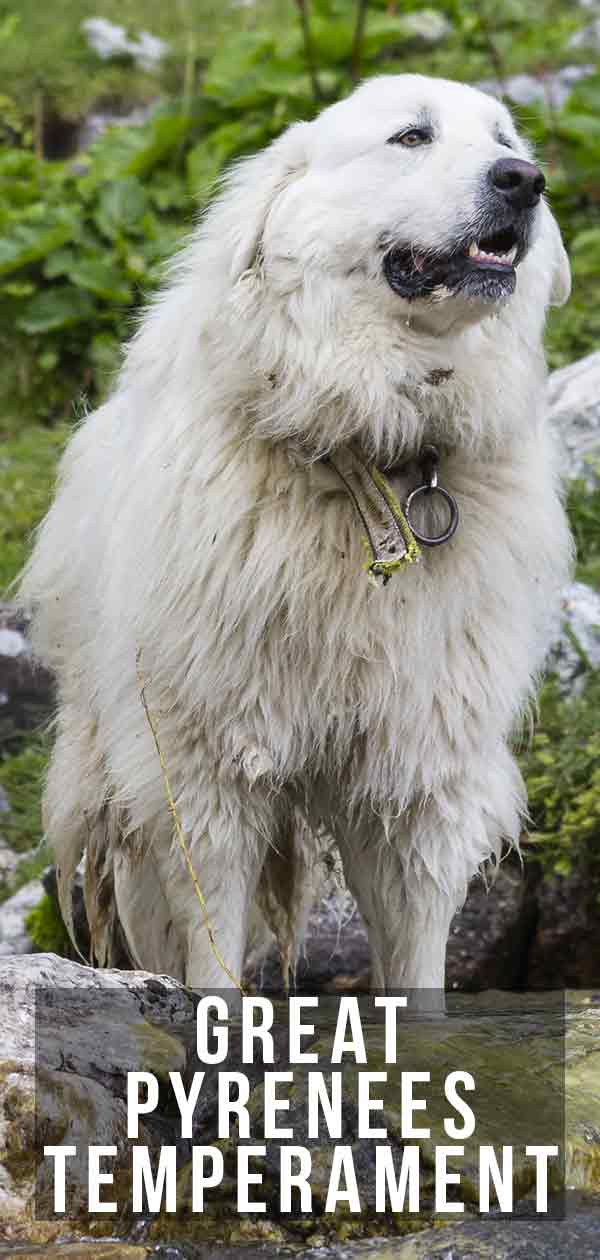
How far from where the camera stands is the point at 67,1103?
2.59m

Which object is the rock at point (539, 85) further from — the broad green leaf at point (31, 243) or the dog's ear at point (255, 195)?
the dog's ear at point (255, 195)

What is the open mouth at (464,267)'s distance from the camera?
321 centimetres

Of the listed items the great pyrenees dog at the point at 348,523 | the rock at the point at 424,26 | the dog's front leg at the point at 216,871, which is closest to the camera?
the great pyrenees dog at the point at 348,523

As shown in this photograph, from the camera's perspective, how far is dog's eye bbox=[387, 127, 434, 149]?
11.0ft

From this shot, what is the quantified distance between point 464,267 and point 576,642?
2.01 meters

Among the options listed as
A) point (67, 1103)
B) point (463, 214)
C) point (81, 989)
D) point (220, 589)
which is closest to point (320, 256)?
point (463, 214)

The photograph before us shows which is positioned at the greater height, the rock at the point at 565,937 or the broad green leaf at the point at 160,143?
the broad green leaf at the point at 160,143

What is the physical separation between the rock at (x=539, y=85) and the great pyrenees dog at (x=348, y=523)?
5174 millimetres

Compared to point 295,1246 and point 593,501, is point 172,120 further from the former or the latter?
point 295,1246

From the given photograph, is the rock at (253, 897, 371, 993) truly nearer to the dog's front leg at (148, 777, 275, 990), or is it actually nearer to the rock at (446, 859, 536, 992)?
the rock at (446, 859, 536, 992)

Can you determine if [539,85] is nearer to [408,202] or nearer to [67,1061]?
[408,202]

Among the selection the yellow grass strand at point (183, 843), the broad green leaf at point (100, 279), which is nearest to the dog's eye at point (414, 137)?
the yellow grass strand at point (183, 843)

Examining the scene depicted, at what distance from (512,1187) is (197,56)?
27.4ft

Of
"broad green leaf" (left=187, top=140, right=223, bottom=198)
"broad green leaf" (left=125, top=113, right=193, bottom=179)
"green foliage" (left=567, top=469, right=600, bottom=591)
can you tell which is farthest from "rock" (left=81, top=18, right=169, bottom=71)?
"green foliage" (left=567, top=469, right=600, bottom=591)
